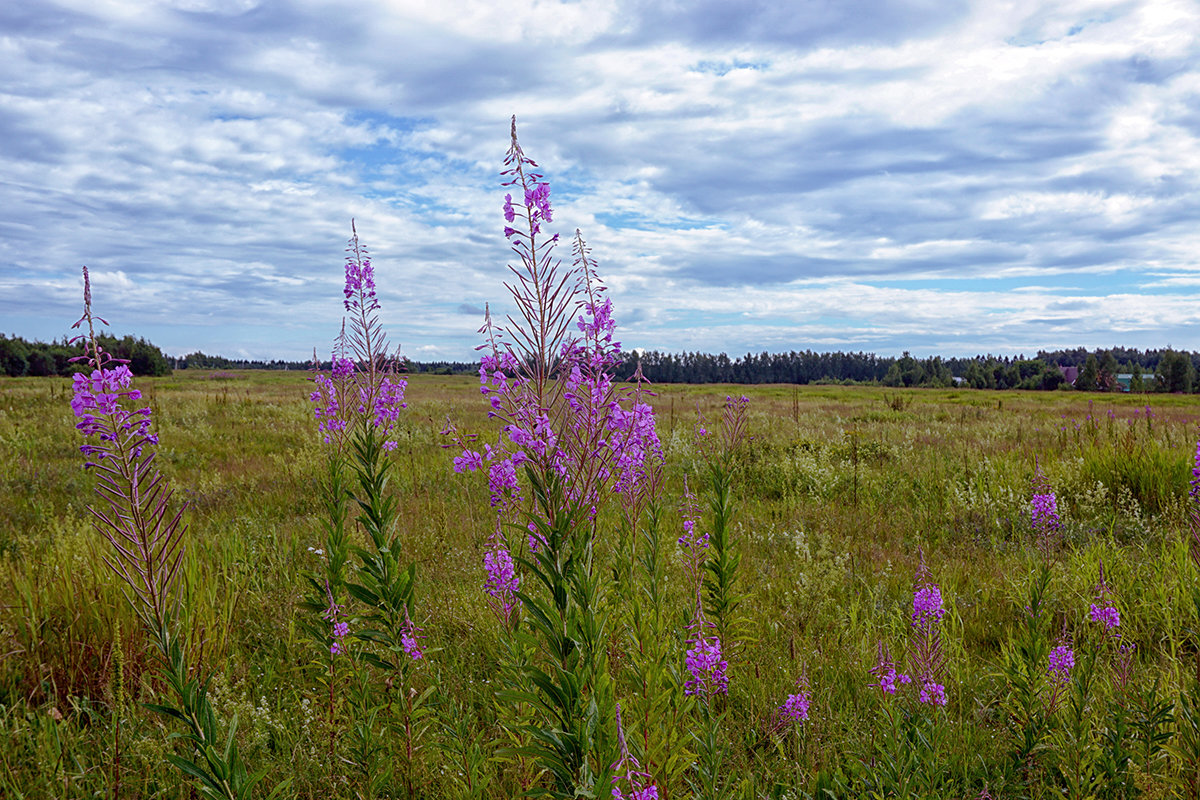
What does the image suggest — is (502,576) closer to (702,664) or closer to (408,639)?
(408,639)

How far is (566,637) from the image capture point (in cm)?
180

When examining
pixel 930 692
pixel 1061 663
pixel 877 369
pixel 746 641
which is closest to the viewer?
pixel 930 692

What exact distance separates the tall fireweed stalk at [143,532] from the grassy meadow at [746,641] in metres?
0.14

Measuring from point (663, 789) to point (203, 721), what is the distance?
1.73 meters

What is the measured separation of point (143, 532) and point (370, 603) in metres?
1.26

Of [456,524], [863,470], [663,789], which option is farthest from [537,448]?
[863,470]

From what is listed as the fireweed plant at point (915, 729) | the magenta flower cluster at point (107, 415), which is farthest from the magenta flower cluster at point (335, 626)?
the fireweed plant at point (915, 729)

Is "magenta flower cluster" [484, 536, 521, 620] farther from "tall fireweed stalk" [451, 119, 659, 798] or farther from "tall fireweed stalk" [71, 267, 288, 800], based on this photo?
"tall fireweed stalk" [71, 267, 288, 800]

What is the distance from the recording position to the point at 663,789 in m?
2.52

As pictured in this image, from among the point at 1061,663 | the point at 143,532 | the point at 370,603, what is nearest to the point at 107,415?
the point at 143,532

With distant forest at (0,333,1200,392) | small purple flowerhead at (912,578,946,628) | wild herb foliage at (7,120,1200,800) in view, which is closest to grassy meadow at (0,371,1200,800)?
wild herb foliage at (7,120,1200,800)

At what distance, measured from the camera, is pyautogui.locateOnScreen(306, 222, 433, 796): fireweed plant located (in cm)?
284

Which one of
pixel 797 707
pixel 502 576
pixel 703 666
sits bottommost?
pixel 797 707

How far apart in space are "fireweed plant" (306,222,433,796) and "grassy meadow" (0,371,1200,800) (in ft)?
0.23
